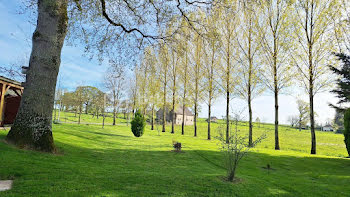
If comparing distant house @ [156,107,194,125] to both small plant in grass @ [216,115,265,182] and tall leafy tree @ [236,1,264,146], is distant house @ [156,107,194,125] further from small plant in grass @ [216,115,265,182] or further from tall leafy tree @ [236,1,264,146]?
small plant in grass @ [216,115,265,182]

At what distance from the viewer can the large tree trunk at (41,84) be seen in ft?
17.8

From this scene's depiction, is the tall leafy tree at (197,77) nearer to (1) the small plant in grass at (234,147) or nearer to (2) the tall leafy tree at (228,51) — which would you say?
(2) the tall leafy tree at (228,51)

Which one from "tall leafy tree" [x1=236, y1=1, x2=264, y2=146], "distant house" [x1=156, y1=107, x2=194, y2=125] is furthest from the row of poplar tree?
"distant house" [x1=156, y1=107, x2=194, y2=125]

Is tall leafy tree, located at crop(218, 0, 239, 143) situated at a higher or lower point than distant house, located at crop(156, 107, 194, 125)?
higher

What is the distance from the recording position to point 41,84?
563 cm

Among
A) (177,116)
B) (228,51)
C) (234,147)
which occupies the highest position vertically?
(228,51)

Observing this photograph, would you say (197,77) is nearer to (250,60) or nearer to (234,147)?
(250,60)

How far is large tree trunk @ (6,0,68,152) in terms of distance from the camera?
5.43 meters

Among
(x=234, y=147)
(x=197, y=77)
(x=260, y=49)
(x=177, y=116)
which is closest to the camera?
(x=234, y=147)

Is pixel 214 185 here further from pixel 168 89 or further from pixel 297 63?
pixel 168 89

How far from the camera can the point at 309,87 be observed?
13.9m

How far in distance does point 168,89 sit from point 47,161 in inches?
943

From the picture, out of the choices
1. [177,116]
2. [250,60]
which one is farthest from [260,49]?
[177,116]

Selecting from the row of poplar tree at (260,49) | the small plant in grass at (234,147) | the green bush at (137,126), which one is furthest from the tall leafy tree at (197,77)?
the small plant in grass at (234,147)
